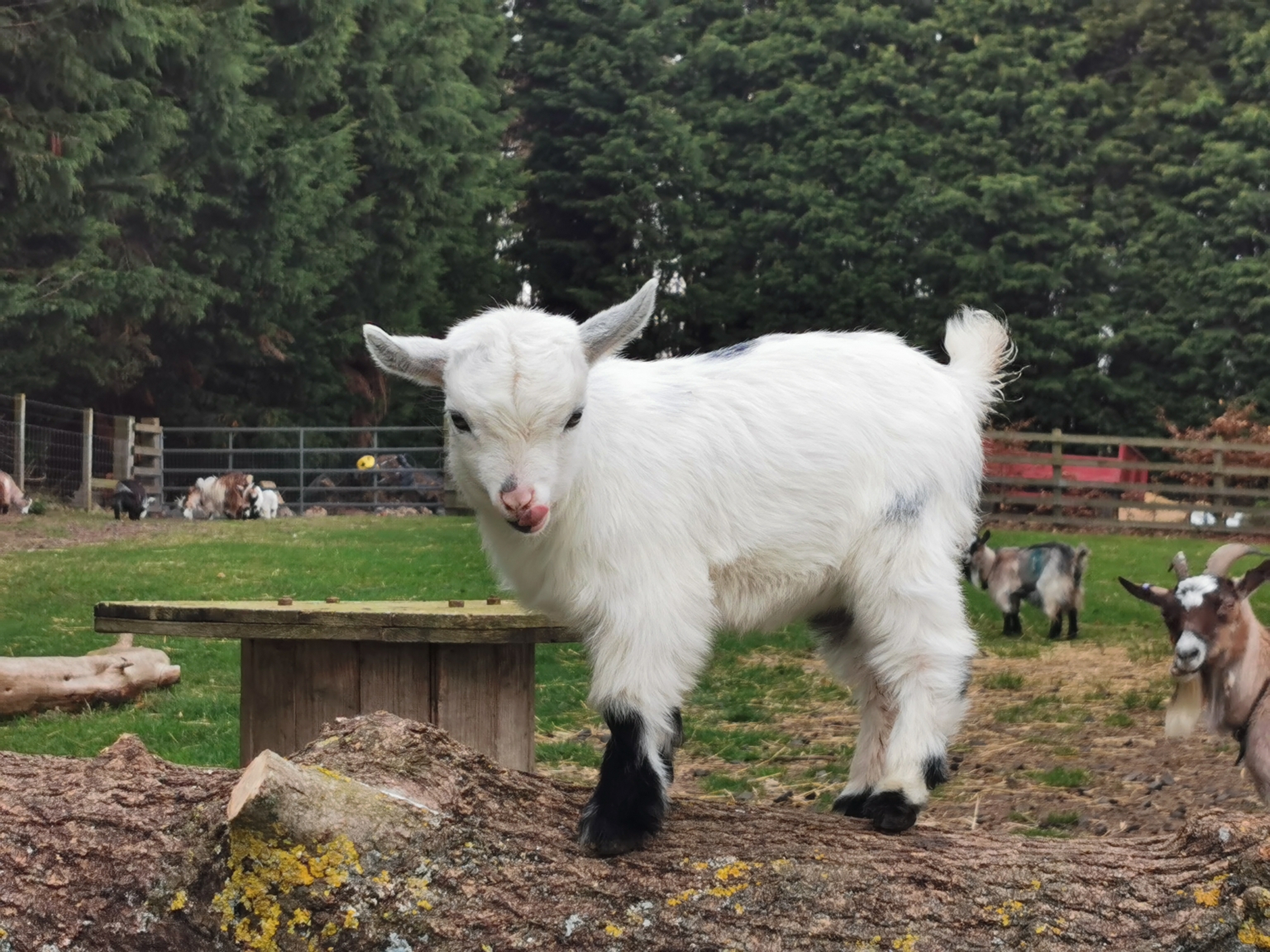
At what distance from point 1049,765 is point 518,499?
175 inches

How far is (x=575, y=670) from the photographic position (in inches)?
346

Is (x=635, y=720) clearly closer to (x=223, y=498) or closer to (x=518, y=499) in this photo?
(x=518, y=499)

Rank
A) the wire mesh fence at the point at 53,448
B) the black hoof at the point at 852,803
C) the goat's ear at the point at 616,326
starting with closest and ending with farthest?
the goat's ear at the point at 616,326 < the black hoof at the point at 852,803 < the wire mesh fence at the point at 53,448

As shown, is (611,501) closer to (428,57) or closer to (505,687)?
(505,687)

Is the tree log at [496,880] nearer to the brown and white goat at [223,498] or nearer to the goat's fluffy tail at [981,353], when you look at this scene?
the goat's fluffy tail at [981,353]

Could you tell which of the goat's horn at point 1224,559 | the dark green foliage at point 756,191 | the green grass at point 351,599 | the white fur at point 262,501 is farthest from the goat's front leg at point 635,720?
the dark green foliage at point 756,191

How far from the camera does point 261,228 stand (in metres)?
21.5

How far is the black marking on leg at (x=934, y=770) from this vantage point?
319 cm

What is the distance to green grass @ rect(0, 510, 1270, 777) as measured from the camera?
21.9ft

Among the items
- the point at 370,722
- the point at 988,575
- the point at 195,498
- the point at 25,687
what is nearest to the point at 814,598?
the point at 370,722

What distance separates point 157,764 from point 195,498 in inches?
732

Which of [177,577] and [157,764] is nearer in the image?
[157,764]

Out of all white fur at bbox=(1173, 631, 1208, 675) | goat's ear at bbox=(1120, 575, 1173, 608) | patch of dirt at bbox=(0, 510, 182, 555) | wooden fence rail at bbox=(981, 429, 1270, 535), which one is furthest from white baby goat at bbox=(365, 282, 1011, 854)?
wooden fence rail at bbox=(981, 429, 1270, 535)

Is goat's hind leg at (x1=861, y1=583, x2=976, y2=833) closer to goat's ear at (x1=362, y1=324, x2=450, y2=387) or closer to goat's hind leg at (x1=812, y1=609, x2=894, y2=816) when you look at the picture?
goat's hind leg at (x1=812, y1=609, x2=894, y2=816)
